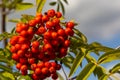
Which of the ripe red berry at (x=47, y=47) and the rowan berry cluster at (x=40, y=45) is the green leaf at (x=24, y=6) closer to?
the rowan berry cluster at (x=40, y=45)

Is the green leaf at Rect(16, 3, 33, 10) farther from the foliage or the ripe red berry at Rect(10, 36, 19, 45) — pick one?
the ripe red berry at Rect(10, 36, 19, 45)

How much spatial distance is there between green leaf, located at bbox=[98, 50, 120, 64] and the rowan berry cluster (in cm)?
29

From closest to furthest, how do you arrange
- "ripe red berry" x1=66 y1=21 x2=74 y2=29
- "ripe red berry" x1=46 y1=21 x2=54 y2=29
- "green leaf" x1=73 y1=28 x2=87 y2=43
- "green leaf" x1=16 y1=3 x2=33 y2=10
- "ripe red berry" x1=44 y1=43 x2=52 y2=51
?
1. "ripe red berry" x1=44 y1=43 x2=52 y2=51
2. "ripe red berry" x1=46 y1=21 x2=54 y2=29
3. "ripe red berry" x1=66 y1=21 x2=74 y2=29
4. "green leaf" x1=73 y1=28 x2=87 y2=43
5. "green leaf" x1=16 y1=3 x2=33 y2=10

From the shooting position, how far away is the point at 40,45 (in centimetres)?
299

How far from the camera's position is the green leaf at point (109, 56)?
100 inches

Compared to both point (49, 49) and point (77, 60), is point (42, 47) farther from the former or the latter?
point (77, 60)

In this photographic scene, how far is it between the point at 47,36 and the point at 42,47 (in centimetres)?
11

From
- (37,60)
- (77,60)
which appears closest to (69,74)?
(77,60)

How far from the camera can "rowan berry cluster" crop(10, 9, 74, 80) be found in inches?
111

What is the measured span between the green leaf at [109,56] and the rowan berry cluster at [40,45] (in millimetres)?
293

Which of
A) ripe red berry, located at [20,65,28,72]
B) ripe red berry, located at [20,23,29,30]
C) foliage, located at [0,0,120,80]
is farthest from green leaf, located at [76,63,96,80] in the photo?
ripe red berry, located at [20,23,29,30]

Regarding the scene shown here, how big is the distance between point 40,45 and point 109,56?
0.63 meters

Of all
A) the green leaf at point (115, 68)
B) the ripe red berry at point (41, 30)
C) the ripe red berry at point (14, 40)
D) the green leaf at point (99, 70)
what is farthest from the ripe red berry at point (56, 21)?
the green leaf at point (115, 68)

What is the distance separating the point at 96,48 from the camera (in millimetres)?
2721
